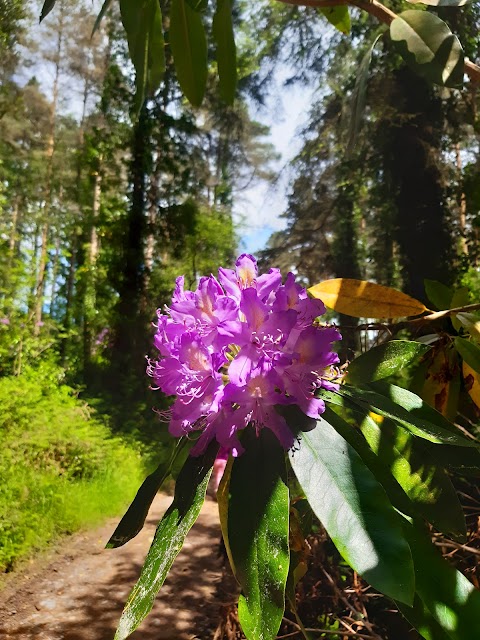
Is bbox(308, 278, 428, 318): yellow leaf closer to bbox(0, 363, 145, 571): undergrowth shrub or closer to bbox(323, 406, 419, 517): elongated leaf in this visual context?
bbox(323, 406, 419, 517): elongated leaf

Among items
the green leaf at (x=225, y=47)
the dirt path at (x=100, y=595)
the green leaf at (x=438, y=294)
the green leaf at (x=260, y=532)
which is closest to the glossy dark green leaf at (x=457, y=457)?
the green leaf at (x=260, y=532)

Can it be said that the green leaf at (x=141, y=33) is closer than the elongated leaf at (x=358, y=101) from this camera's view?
Yes

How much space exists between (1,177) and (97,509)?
3.99 metres

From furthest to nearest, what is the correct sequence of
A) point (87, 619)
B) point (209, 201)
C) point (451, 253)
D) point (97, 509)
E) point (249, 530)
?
point (209, 201) → point (451, 253) → point (97, 509) → point (87, 619) → point (249, 530)

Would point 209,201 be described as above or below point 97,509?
above

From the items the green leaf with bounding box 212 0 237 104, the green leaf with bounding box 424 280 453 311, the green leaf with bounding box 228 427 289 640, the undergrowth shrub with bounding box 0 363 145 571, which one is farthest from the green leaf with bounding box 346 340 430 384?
the undergrowth shrub with bounding box 0 363 145 571

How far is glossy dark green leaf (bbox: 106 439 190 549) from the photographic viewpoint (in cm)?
42

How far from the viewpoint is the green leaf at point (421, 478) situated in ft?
1.37

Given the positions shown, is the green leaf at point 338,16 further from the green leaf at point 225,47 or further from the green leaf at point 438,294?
the green leaf at point 438,294

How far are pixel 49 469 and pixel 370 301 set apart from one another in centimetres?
270

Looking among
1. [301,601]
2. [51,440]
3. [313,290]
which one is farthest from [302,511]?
[51,440]

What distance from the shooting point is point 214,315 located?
0.42 m

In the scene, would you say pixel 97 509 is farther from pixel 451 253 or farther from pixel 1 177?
pixel 1 177

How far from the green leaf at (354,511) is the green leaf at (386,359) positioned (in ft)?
0.34
